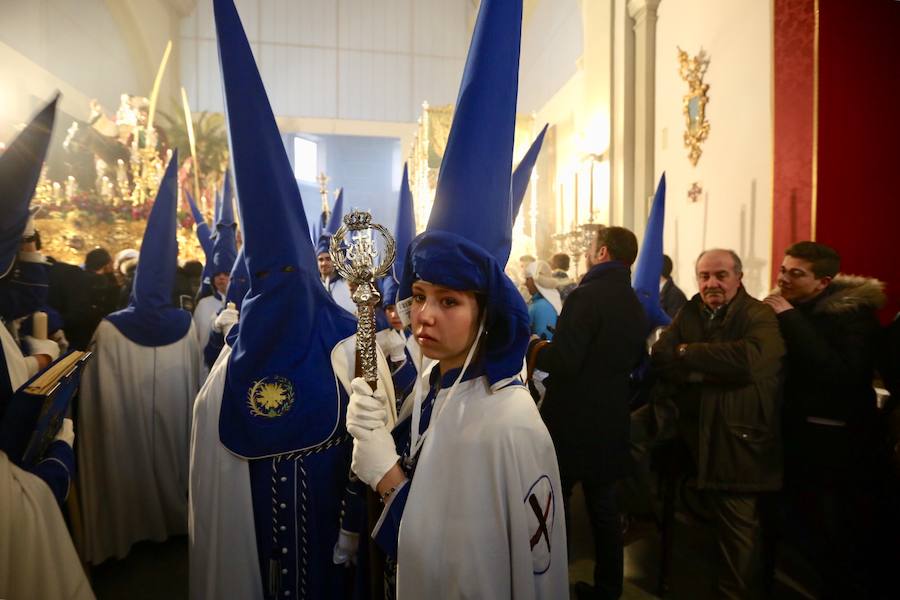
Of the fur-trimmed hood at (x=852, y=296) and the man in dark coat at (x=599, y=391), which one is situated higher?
the fur-trimmed hood at (x=852, y=296)

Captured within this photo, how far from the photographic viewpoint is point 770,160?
415cm

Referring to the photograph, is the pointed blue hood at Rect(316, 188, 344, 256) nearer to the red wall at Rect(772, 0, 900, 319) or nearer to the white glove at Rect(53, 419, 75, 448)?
the white glove at Rect(53, 419, 75, 448)

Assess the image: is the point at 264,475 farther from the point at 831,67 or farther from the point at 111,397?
the point at 831,67

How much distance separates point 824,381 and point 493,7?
7.40 ft

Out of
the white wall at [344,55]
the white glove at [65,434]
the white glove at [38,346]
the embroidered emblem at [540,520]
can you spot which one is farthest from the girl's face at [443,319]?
the white wall at [344,55]

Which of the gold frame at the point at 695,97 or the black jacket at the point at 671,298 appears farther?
the gold frame at the point at 695,97

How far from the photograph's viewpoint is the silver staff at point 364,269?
1427 mm

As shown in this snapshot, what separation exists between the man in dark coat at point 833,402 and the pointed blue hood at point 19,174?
3036mm

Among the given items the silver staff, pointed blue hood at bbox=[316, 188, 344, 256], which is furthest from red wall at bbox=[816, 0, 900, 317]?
pointed blue hood at bbox=[316, 188, 344, 256]

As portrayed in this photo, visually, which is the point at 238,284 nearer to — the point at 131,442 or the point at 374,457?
the point at 131,442

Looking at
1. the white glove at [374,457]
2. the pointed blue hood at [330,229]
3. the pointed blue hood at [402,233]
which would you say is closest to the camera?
the white glove at [374,457]

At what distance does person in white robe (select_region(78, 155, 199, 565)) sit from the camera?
306 cm

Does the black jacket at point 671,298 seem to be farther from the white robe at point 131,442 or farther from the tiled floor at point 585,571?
the white robe at point 131,442

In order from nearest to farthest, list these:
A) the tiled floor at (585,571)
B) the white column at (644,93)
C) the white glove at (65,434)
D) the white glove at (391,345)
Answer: the white glove at (65,434)
the white glove at (391,345)
the tiled floor at (585,571)
the white column at (644,93)
